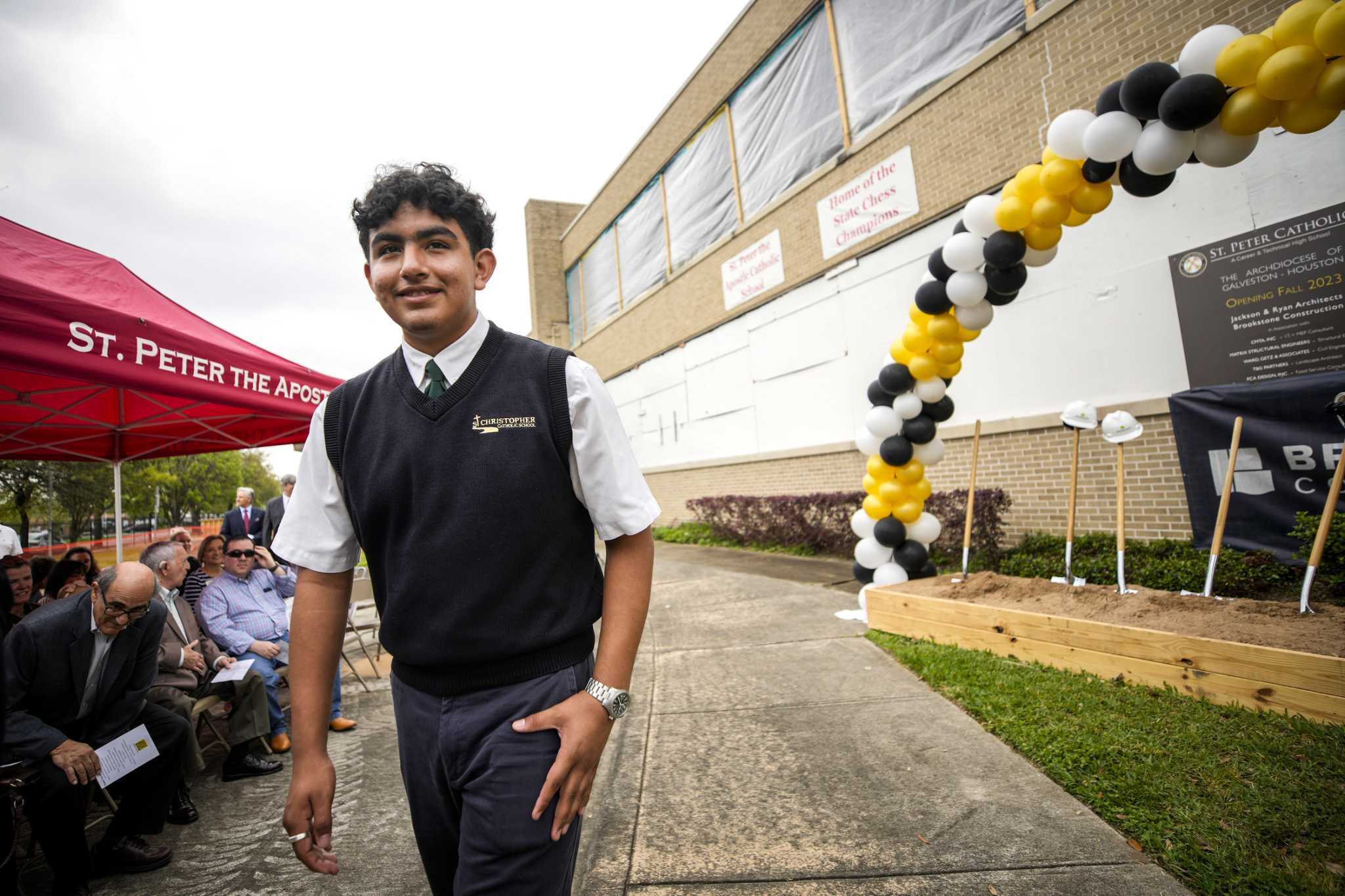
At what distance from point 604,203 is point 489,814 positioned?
18.6 metres

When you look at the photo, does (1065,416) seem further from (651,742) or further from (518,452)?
(518,452)

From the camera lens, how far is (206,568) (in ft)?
15.1

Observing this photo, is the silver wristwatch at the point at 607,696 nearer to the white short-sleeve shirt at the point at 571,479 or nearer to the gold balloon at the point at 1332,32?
the white short-sleeve shirt at the point at 571,479

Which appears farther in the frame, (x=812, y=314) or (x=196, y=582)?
(x=812, y=314)

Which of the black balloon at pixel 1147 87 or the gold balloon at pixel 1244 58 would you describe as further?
the black balloon at pixel 1147 87

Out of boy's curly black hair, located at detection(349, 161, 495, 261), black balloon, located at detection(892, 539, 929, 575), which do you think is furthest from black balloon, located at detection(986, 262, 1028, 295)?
boy's curly black hair, located at detection(349, 161, 495, 261)

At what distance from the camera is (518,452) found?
4.18 feet

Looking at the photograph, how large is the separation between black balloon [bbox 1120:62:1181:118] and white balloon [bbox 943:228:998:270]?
1200 millimetres

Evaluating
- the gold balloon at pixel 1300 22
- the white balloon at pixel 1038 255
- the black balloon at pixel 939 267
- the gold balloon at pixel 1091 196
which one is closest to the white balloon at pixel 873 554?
the black balloon at pixel 939 267

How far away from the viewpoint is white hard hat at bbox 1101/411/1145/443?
4.20 m

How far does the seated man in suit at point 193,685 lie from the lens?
133 inches

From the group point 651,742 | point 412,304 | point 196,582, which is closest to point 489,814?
point 412,304

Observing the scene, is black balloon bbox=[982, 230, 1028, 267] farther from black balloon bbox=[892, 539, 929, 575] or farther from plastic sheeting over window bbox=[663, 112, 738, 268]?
plastic sheeting over window bbox=[663, 112, 738, 268]

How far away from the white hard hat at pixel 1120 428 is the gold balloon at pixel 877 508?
1.84 meters
